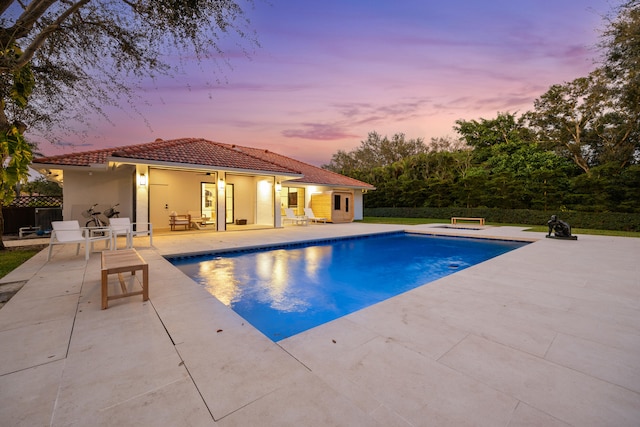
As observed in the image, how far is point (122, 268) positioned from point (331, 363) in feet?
8.63

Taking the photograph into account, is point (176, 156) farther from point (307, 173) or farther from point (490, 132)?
point (490, 132)

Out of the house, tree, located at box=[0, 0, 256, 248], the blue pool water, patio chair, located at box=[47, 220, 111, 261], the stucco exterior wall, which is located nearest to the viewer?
tree, located at box=[0, 0, 256, 248]

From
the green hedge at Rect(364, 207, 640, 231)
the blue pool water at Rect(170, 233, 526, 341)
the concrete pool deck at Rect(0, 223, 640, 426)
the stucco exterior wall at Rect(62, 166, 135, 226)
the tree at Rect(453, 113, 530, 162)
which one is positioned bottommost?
the blue pool water at Rect(170, 233, 526, 341)

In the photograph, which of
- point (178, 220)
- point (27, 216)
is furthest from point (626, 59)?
point (27, 216)

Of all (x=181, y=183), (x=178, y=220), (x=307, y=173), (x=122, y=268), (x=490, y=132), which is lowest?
(x=122, y=268)

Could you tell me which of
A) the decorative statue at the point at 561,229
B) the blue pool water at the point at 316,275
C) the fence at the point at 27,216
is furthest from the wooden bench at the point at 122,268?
the decorative statue at the point at 561,229

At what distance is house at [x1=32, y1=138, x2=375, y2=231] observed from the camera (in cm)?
966

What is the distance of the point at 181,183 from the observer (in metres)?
13.2

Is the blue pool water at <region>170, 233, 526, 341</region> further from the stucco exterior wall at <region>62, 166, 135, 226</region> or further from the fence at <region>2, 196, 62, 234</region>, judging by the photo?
the fence at <region>2, 196, 62, 234</region>

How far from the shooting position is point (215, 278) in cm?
548

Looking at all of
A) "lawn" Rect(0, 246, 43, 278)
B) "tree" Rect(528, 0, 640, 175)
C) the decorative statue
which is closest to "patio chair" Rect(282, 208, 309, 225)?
"lawn" Rect(0, 246, 43, 278)

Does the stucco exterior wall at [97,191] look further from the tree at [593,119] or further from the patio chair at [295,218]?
the tree at [593,119]

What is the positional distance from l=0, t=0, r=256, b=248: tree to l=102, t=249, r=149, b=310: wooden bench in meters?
2.37

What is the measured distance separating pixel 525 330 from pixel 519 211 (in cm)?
1660
